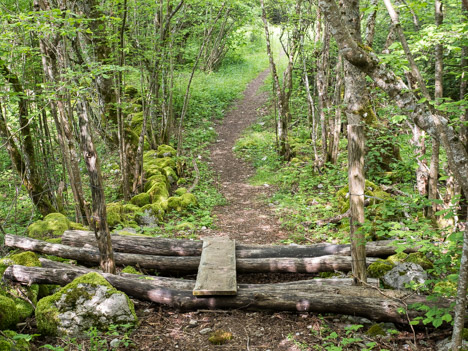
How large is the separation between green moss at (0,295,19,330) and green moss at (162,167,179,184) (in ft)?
23.8

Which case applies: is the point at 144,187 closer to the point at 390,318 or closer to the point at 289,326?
the point at 289,326

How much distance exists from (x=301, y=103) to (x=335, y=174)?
774 cm

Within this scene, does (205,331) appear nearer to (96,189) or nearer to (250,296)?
(250,296)

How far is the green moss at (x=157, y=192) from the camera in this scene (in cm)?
945

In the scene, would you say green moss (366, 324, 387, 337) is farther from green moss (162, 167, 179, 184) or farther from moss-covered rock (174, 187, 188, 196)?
green moss (162, 167, 179, 184)

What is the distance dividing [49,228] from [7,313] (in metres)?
3.02

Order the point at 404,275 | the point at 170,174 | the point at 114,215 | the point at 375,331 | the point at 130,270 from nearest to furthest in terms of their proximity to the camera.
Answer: the point at 375,331 → the point at 404,275 → the point at 130,270 → the point at 114,215 → the point at 170,174

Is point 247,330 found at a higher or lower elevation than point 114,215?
lower

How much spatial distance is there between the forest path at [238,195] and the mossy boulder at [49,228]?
9.53ft

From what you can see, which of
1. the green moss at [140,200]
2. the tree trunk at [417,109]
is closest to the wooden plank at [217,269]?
the tree trunk at [417,109]

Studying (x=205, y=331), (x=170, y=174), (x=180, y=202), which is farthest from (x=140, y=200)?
(x=205, y=331)

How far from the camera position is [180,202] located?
31.2 ft

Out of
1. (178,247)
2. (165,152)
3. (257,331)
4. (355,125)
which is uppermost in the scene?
(355,125)

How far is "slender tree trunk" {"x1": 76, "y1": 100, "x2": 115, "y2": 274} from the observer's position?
15.0 feet
